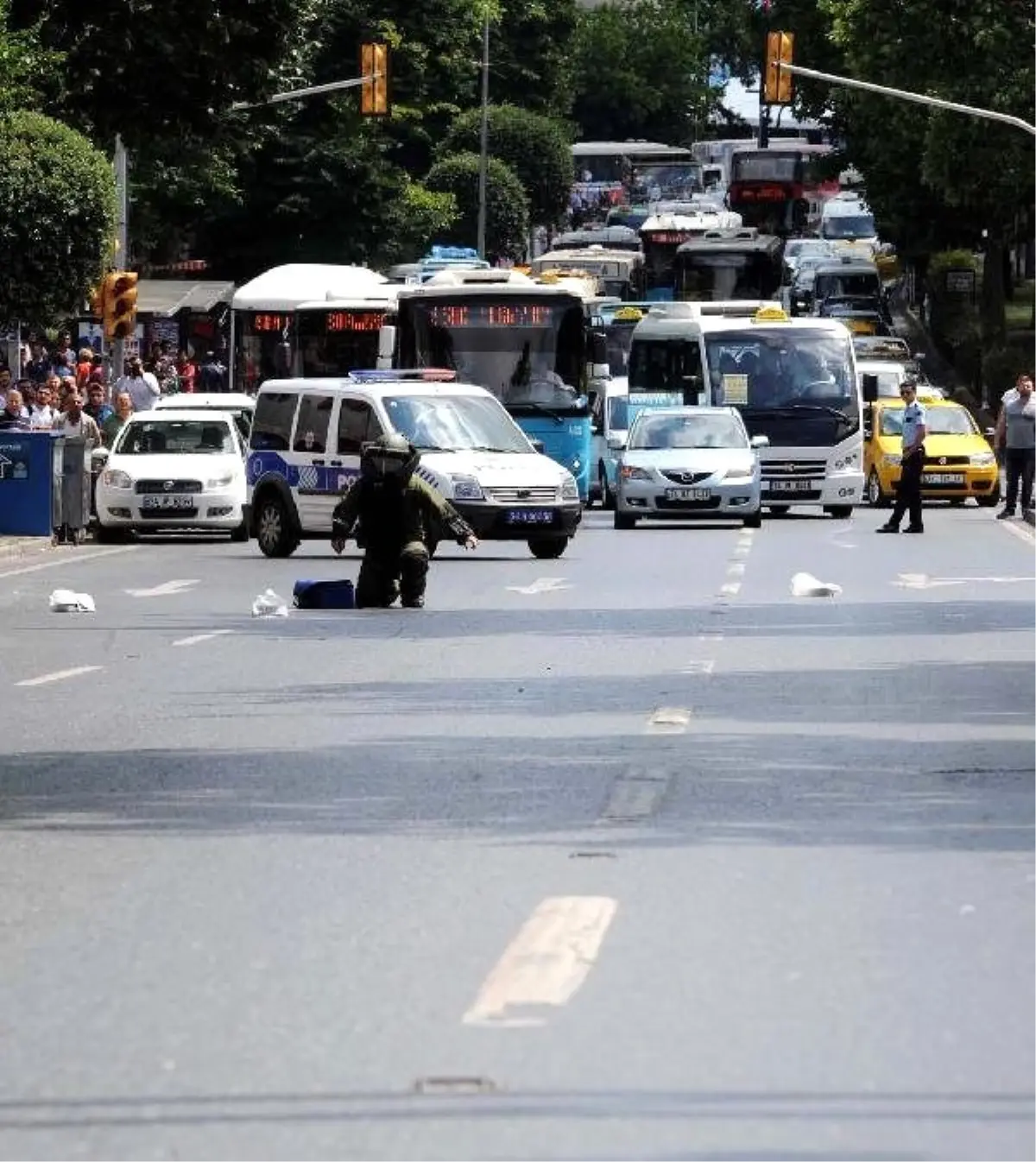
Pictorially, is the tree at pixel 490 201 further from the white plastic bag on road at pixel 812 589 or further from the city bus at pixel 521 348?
the white plastic bag on road at pixel 812 589

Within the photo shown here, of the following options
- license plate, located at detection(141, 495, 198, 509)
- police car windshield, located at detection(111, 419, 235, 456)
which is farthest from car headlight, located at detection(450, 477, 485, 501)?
police car windshield, located at detection(111, 419, 235, 456)

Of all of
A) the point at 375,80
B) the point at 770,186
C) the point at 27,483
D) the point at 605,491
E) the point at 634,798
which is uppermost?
the point at 375,80

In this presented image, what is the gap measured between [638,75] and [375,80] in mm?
117535

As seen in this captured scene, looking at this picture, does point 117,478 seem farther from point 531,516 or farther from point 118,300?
point 531,516

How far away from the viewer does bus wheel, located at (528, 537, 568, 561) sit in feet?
118

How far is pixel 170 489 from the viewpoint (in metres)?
40.4

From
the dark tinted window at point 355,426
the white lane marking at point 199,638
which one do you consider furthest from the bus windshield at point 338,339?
the white lane marking at point 199,638

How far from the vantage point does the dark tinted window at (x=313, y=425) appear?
37.3 metres

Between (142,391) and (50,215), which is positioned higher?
(50,215)

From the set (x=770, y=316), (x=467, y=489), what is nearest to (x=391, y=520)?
(x=467, y=489)

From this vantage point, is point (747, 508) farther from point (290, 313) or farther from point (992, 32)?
point (992, 32)

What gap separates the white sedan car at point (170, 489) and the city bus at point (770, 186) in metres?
79.3

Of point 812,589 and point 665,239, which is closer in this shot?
point 812,589

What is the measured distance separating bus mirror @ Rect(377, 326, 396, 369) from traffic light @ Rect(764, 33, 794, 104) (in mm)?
8731
